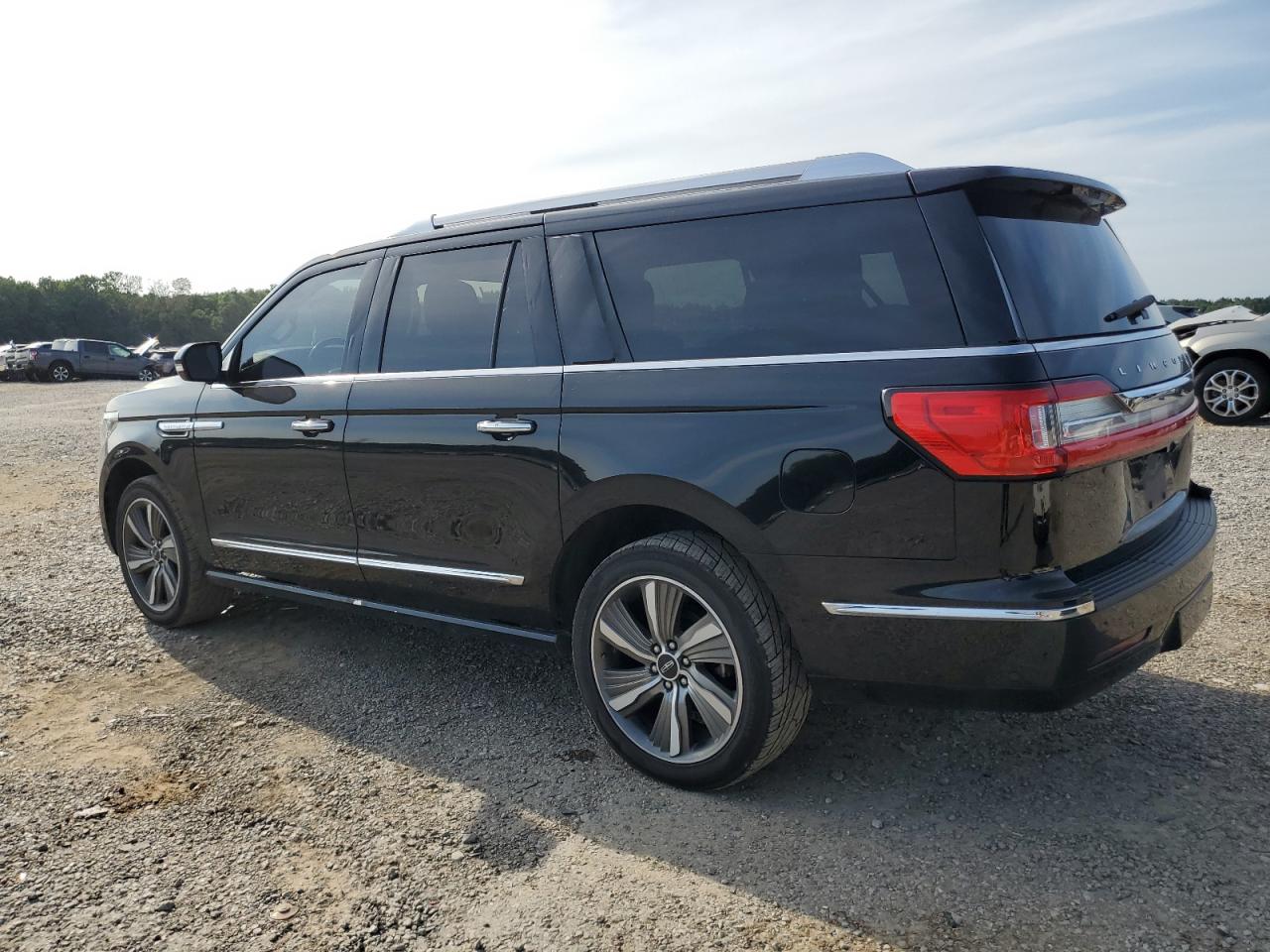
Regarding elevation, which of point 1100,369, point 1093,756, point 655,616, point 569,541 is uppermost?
point 1100,369

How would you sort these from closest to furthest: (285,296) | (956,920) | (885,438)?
(956,920) → (885,438) → (285,296)

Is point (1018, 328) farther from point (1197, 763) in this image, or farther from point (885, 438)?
point (1197, 763)

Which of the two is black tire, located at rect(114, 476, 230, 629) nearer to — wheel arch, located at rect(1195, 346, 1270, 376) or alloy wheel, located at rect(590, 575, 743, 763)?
alloy wheel, located at rect(590, 575, 743, 763)

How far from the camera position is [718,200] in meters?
3.17

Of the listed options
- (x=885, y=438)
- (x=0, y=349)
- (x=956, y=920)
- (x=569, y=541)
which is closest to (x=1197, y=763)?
→ (x=956, y=920)

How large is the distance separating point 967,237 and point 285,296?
3161 millimetres

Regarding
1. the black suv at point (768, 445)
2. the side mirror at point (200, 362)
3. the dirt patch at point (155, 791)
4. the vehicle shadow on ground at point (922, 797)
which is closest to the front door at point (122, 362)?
the side mirror at point (200, 362)

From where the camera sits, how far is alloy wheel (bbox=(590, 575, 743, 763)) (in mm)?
3125

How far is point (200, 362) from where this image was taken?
182 inches

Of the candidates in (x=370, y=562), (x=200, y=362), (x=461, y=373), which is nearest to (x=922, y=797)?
(x=461, y=373)

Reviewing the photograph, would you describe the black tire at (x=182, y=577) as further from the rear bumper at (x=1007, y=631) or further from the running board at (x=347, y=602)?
the rear bumper at (x=1007, y=631)

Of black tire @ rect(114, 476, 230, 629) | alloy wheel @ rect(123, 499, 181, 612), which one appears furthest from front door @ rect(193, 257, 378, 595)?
alloy wheel @ rect(123, 499, 181, 612)

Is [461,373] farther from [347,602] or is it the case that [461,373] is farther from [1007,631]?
[1007,631]

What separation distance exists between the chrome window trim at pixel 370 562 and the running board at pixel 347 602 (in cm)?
17
